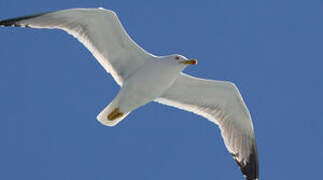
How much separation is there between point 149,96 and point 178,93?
865mm

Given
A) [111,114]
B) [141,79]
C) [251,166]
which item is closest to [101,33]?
[141,79]

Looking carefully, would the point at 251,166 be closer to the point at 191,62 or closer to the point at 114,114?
the point at 191,62

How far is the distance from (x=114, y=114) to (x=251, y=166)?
9.13 ft

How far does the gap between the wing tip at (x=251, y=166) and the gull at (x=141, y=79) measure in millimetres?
25

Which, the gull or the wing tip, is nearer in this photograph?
the gull

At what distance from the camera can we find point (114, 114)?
11211 mm

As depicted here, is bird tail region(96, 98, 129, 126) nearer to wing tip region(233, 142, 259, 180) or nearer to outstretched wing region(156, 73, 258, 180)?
outstretched wing region(156, 73, 258, 180)

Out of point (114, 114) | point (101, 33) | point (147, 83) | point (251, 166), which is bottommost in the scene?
point (251, 166)

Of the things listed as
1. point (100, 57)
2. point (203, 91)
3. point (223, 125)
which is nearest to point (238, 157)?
point (223, 125)

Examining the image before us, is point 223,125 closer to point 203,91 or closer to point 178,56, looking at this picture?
point 203,91

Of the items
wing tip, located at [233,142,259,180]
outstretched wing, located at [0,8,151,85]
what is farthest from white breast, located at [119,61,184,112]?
wing tip, located at [233,142,259,180]

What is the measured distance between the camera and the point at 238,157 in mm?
12336

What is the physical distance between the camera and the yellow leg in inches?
441

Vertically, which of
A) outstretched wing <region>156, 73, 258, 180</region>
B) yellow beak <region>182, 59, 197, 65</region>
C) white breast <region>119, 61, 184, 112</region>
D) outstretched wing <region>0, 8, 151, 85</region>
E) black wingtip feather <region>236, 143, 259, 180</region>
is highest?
outstretched wing <region>0, 8, 151, 85</region>
